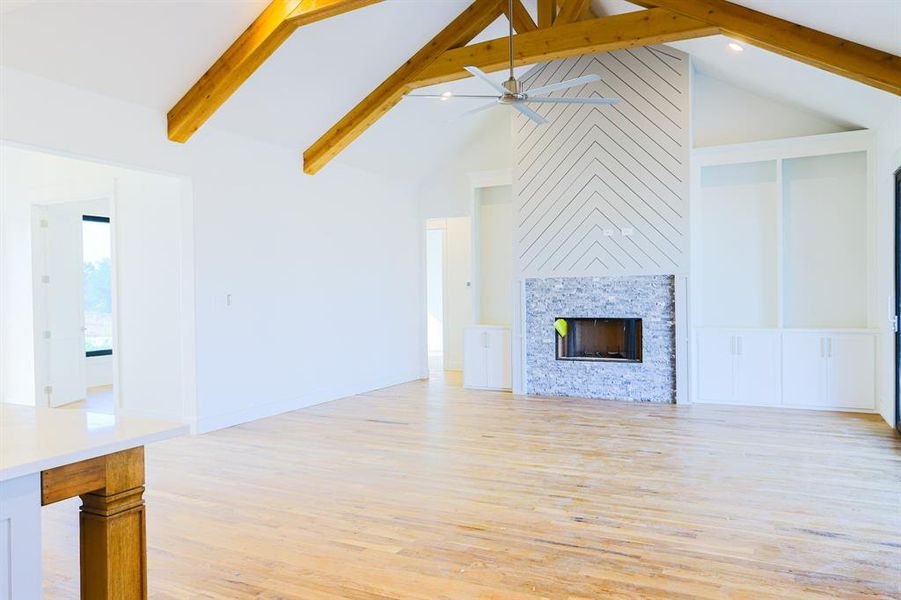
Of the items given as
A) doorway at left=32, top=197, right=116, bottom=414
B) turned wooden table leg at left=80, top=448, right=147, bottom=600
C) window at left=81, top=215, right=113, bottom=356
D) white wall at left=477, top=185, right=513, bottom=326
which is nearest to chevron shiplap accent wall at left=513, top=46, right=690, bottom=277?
white wall at left=477, top=185, right=513, bottom=326

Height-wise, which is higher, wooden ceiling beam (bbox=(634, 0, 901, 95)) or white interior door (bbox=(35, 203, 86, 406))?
wooden ceiling beam (bbox=(634, 0, 901, 95))

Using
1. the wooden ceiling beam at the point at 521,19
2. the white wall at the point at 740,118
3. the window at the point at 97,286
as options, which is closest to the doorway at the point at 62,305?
the window at the point at 97,286

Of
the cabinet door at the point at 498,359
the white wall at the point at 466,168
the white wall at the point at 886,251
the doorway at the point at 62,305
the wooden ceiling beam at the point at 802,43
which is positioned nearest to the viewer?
the wooden ceiling beam at the point at 802,43

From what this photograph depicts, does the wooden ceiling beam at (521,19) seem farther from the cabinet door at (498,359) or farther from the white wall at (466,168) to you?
the cabinet door at (498,359)

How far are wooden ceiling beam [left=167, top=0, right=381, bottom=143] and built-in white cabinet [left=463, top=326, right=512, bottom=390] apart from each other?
4060mm

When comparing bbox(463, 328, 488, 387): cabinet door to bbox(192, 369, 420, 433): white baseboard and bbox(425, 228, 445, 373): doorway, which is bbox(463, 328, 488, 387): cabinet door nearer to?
bbox(192, 369, 420, 433): white baseboard

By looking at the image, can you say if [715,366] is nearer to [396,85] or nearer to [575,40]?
[575,40]

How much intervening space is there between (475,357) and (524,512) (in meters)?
4.40

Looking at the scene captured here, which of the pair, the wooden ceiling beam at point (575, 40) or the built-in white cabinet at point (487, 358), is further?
the built-in white cabinet at point (487, 358)

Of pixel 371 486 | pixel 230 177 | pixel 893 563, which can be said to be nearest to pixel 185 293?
pixel 230 177

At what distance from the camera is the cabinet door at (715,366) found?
21.2 ft

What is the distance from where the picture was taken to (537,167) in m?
7.13

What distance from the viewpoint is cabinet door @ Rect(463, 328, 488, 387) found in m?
7.72

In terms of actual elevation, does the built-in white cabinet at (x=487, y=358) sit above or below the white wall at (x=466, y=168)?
below
